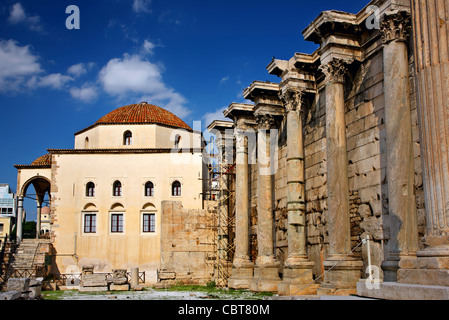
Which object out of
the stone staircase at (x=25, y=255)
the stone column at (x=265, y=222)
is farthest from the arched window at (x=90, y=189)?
the stone column at (x=265, y=222)

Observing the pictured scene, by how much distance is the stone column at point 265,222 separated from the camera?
1617cm

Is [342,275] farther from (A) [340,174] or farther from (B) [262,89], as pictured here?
(B) [262,89]

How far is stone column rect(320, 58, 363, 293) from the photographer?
1177cm

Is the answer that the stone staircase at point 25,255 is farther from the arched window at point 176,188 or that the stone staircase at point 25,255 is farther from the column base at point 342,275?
the column base at point 342,275

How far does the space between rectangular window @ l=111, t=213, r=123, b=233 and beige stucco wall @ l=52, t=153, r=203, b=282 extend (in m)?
0.27

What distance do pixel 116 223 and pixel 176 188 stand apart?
13.8ft

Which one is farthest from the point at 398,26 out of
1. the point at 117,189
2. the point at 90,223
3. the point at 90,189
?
the point at 90,189

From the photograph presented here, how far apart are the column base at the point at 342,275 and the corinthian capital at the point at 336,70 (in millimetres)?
4292

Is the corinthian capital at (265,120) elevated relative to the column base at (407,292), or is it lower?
elevated

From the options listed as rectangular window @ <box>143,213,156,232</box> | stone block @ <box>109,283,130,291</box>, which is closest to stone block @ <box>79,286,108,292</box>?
stone block @ <box>109,283,130,291</box>

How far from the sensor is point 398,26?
10.3m
